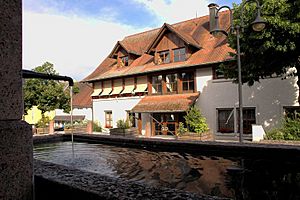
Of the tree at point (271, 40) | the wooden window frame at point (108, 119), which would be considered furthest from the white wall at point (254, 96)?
the wooden window frame at point (108, 119)

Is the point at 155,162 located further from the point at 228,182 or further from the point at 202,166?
the point at 228,182

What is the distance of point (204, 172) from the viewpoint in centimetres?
482

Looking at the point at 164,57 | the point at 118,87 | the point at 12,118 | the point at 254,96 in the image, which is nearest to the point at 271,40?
the point at 254,96

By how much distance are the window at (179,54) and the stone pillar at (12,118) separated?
21.3 meters

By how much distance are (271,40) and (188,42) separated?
9910 millimetres

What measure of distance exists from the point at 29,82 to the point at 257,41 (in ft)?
88.3

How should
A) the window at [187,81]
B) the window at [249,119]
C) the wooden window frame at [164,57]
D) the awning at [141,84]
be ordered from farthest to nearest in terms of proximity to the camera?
the awning at [141,84], the wooden window frame at [164,57], the window at [187,81], the window at [249,119]

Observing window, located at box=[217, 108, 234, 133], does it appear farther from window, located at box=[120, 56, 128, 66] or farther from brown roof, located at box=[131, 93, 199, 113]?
window, located at box=[120, 56, 128, 66]

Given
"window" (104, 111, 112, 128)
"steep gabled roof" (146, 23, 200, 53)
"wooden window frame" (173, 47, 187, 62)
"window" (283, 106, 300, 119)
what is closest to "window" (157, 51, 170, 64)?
A: "wooden window frame" (173, 47, 187, 62)

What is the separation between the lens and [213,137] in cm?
1927

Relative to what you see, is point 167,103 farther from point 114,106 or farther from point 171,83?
point 114,106

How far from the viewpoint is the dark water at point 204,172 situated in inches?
147

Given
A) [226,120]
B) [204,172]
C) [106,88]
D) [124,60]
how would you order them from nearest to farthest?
[204,172], [226,120], [106,88], [124,60]

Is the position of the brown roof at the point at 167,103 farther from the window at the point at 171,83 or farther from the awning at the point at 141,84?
the awning at the point at 141,84
